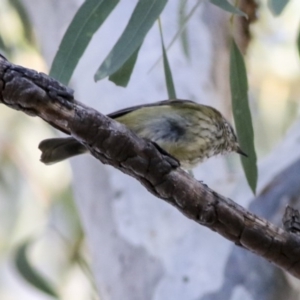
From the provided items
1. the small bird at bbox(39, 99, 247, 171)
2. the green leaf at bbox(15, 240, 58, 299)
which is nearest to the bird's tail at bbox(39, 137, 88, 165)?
the small bird at bbox(39, 99, 247, 171)

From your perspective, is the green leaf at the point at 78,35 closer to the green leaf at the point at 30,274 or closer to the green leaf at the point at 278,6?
the green leaf at the point at 278,6

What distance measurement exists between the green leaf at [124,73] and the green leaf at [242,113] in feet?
0.71

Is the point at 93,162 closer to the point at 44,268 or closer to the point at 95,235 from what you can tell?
the point at 95,235

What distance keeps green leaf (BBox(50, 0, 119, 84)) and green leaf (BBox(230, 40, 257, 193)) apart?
0.93 ft

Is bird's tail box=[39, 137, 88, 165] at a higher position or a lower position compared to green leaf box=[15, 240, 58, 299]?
higher

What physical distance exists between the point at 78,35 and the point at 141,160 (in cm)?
44

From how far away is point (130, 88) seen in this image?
6.14 feet

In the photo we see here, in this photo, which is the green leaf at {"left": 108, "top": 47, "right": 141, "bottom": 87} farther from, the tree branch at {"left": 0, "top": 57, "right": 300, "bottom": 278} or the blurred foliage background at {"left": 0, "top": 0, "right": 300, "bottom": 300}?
the blurred foliage background at {"left": 0, "top": 0, "right": 300, "bottom": 300}

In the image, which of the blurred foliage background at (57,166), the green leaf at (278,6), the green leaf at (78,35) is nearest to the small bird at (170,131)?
the green leaf at (78,35)

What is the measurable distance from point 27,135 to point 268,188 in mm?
1882

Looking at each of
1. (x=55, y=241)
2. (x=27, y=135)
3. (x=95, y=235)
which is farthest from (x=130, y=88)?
(x=27, y=135)

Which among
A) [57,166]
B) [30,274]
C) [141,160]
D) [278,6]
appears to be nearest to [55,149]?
[141,160]

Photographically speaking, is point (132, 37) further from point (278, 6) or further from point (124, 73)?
point (278, 6)

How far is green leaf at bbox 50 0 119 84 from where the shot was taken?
128 cm
